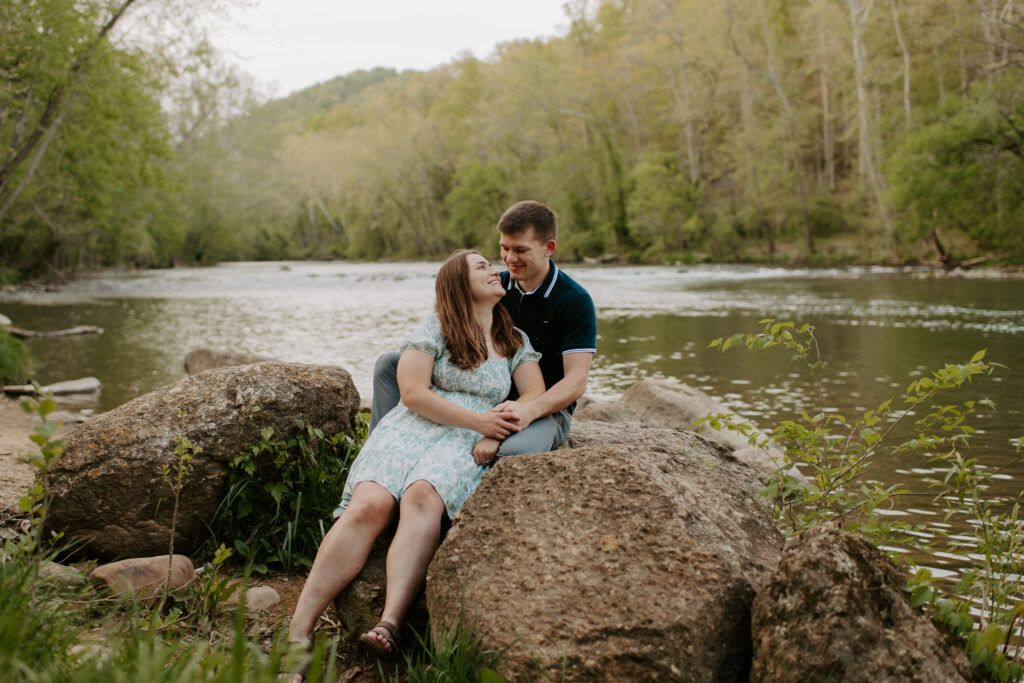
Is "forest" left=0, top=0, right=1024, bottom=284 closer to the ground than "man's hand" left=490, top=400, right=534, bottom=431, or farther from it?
farther from it

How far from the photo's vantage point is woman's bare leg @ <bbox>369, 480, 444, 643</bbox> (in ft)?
10.6

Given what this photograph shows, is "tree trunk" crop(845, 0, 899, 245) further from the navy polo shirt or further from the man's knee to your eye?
the man's knee

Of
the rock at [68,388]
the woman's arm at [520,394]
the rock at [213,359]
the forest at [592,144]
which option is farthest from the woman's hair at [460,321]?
the forest at [592,144]

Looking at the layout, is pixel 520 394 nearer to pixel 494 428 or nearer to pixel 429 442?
pixel 494 428

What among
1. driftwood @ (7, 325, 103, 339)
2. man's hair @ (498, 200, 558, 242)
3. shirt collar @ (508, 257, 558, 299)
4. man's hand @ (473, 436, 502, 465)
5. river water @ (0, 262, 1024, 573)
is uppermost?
man's hair @ (498, 200, 558, 242)

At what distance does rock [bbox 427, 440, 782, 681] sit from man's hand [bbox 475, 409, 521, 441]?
0.35 metres

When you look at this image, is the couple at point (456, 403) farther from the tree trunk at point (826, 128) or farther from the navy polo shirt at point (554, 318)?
the tree trunk at point (826, 128)

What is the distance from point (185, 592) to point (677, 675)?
246 centimetres

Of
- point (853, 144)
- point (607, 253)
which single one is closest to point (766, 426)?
point (607, 253)

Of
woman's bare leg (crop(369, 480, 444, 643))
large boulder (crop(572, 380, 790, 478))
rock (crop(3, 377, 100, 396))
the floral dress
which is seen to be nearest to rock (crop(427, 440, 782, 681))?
woman's bare leg (crop(369, 480, 444, 643))

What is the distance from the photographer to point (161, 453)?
421 centimetres

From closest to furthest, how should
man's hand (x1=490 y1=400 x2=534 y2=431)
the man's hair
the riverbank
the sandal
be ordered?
the sandal
man's hand (x1=490 y1=400 x2=534 y2=431)
the man's hair
the riverbank

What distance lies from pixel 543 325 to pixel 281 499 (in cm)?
179

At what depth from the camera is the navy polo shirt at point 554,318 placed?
438cm
